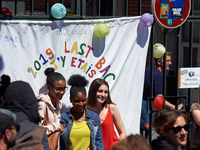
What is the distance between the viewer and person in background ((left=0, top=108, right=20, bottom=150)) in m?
2.78

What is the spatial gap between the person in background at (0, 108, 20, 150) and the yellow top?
1504mm

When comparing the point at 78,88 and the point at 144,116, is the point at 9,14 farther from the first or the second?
the point at 144,116

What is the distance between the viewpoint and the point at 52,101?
14.8ft

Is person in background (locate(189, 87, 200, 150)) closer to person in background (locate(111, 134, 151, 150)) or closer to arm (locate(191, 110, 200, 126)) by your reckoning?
arm (locate(191, 110, 200, 126))

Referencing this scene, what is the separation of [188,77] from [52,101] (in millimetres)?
1941

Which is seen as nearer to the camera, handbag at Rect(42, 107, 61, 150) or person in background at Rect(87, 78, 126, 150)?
handbag at Rect(42, 107, 61, 150)

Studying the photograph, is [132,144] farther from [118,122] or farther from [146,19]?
[146,19]

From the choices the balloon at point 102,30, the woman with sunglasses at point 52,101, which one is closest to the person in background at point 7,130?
the woman with sunglasses at point 52,101

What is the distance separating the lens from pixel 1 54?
16.4 feet

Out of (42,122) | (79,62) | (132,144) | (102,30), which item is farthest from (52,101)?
(132,144)

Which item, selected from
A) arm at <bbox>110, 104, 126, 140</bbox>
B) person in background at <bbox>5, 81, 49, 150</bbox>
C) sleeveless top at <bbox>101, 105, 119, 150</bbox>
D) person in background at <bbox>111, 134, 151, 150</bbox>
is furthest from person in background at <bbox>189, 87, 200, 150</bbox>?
person in background at <bbox>111, 134, 151, 150</bbox>

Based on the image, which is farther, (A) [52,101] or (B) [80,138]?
(A) [52,101]

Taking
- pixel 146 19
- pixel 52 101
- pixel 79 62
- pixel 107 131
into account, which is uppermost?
pixel 146 19

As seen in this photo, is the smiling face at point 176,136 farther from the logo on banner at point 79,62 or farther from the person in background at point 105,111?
the logo on banner at point 79,62
